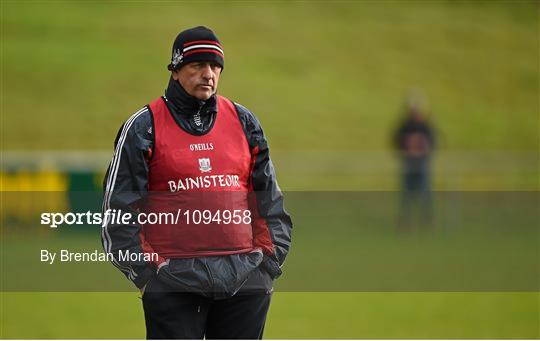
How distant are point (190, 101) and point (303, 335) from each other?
368 centimetres

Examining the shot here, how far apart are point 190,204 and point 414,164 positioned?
11.6 m

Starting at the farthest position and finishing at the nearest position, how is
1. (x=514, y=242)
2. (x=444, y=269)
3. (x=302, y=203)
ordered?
1. (x=302, y=203)
2. (x=514, y=242)
3. (x=444, y=269)

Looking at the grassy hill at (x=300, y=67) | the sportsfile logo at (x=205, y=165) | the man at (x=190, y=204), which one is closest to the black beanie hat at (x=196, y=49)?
the man at (x=190, y=204)

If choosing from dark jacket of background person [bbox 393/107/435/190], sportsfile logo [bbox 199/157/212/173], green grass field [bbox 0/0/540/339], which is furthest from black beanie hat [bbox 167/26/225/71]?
green grass field [bbox 0/0/540/339]

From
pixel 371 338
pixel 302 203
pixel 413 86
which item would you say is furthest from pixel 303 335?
pixel 413 86

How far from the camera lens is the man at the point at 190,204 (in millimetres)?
4316

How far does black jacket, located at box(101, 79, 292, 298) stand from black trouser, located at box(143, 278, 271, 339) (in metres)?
0.06

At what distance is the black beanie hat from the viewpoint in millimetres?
4395

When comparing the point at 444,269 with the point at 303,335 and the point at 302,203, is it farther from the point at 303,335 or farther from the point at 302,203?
the point at 302,203

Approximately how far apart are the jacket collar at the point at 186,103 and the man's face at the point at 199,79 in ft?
0.08

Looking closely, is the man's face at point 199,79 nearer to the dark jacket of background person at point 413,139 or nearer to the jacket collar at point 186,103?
the jacket collar at point 186,103

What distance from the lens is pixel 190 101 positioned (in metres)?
4.40

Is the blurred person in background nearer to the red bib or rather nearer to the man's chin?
the red bib

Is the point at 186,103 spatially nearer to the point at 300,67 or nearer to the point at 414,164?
the point at 414,164
